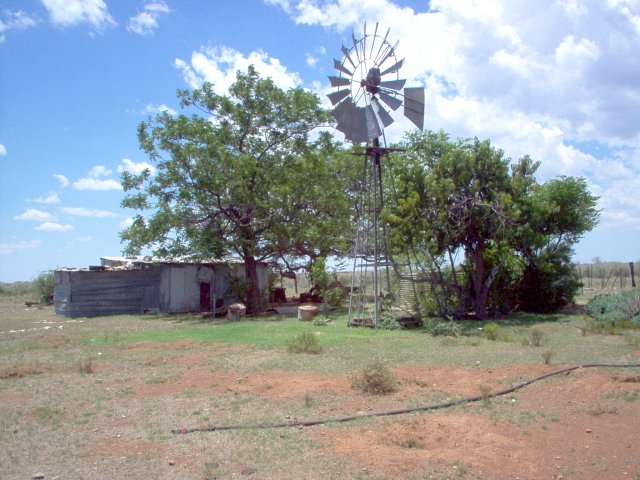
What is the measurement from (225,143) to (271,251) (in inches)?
213

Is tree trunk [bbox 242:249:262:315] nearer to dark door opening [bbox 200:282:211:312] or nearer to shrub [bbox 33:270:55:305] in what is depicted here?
dark door opening [bbox 200:282:211:312]

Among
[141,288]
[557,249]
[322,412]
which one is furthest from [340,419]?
[141,288]

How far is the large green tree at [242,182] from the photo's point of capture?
24.1 metres

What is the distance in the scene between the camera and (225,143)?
25.3m

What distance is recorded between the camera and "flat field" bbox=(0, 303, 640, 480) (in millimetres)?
6145

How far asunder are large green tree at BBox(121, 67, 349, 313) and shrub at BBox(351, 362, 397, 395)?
15.6 m

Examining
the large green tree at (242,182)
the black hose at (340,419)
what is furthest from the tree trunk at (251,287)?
the black hose at (340,419)

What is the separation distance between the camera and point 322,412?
8.19 metres

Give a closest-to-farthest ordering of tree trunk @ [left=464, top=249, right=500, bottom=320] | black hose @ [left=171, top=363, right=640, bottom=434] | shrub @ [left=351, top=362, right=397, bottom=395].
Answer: black hose @ [left=171, top=363, right=640, bottom=434]
shrub @ [left=351, top=362, right=397, bottom=395]
tree trunk @ [left=464, top=249, right=500, bottom=320]

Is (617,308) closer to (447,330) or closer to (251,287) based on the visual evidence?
(447,330)

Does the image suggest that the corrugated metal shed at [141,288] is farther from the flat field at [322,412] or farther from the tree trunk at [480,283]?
the flat field at [322,412]

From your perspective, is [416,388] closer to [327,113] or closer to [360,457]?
[360,457]

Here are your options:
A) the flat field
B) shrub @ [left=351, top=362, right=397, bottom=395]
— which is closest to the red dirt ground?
the flat field

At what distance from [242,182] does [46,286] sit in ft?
70.6
